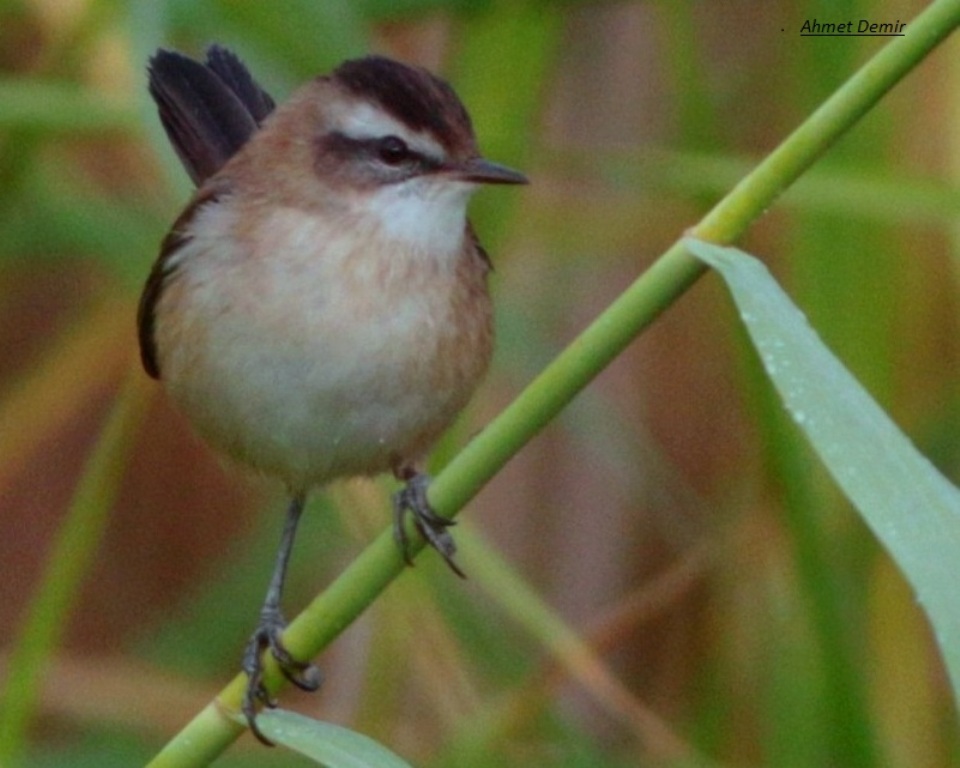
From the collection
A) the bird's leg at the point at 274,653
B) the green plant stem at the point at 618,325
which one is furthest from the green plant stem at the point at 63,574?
the green plant stem at the point at 618,325

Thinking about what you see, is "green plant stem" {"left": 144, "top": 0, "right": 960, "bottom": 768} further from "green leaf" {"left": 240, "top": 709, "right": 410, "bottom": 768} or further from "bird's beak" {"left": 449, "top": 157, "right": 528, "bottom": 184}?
"bird's beak" {"left": 449, "top": 157, "right": 528, "bottom": 184}

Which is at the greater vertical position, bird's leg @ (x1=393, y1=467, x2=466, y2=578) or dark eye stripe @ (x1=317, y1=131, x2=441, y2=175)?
dark eye stripe @ (x1=317, y1=131, x2=441, y2=175)

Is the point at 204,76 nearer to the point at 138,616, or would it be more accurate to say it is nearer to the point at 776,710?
the point at 776,710

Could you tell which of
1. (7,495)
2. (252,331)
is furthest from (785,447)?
(7,495)

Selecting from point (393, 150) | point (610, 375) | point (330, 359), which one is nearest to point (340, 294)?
point (330, 359)

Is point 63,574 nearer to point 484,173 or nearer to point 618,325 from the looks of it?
point 484,173

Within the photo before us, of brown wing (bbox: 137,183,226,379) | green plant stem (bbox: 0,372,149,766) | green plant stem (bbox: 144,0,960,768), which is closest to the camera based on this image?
green plant stem (bbox: 144,0,960,768)

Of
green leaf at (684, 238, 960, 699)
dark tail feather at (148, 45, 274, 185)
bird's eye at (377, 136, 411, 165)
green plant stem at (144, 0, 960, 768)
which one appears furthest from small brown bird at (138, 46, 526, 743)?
green leaf at (684, 238, 960, 699)
